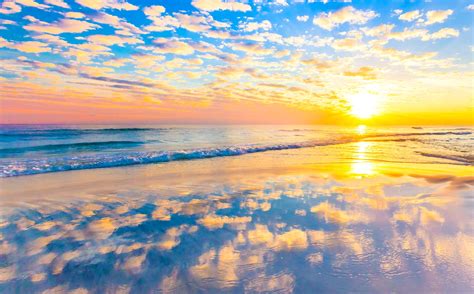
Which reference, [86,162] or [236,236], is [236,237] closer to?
[236,236]

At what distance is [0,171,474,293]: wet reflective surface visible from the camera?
11.2 ft

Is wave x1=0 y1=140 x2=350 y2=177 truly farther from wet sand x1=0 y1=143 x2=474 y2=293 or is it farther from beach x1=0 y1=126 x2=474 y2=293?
wet sand x1=0 y1=143 x2=474 y2=293

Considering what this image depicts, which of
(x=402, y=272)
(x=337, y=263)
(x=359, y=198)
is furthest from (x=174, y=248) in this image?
(x=359, y=198)

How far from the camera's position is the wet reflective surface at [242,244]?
3418mm

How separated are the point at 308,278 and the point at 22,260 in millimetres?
3967

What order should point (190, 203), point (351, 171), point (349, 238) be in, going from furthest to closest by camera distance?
point (351, 171) < point (190, 203) < point (349, 238)

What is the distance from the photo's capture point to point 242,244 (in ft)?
14.6

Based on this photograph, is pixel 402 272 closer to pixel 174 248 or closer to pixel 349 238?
pixel 349 238

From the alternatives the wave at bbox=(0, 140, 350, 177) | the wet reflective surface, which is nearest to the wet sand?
the wet reflective surface

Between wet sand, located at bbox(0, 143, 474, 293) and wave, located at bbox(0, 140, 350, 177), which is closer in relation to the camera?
wet sand, located at bbox(0, 143, 474, 293)

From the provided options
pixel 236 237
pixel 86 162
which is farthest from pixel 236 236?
pixel 86 162

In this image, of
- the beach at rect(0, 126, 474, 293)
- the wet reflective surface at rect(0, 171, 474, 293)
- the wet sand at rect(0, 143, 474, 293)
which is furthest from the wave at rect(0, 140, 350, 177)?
the wet reflective surface at rect(0, 171, 474, 293)

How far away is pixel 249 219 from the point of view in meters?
5.69

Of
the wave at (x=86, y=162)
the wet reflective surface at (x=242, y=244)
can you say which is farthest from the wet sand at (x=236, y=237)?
the wave at (x=86, y=162)
